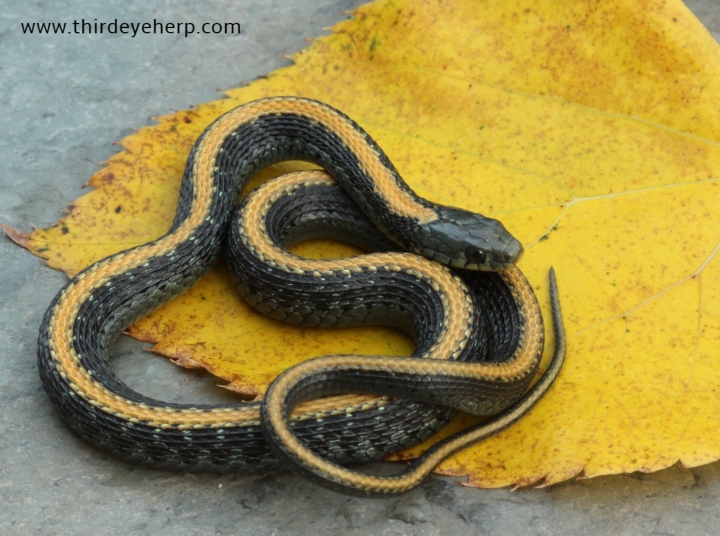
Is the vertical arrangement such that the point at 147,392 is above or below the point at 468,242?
below

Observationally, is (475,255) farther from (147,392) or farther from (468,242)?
(147,392)

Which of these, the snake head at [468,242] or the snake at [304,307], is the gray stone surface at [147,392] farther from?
the snake head at [468,242]

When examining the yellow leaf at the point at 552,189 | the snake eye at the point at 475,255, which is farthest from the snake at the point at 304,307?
the yellow leaf at the point at 552,189

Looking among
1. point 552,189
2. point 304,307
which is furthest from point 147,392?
point 552,189

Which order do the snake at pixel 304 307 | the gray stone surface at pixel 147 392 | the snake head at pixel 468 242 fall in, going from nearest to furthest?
the gray stone surface at pixel 147 392
the snake at pixel 304 307
the snake head at pixel 468 242

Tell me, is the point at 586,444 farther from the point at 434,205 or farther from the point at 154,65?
the point at 154,65

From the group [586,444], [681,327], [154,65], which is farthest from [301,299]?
[154,65]
